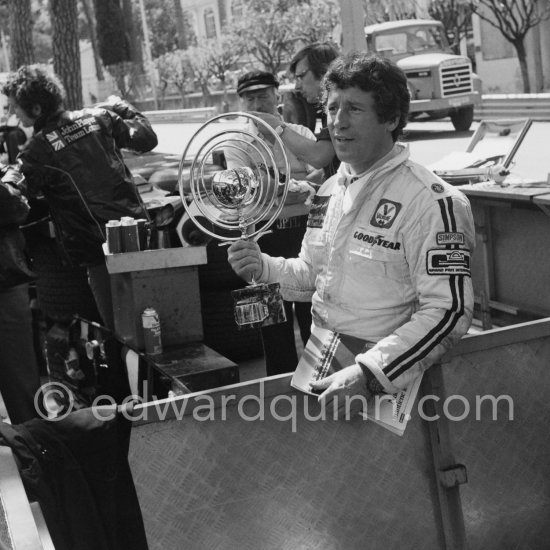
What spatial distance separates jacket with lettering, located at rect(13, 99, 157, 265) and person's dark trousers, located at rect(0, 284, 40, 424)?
501 millimetres

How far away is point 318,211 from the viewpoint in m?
2.97

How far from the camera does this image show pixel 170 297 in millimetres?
4734

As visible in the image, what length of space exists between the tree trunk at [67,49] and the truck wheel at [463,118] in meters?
12.4

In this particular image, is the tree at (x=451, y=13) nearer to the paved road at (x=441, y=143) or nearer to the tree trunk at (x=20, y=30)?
the paved road at (x=441, y=143)

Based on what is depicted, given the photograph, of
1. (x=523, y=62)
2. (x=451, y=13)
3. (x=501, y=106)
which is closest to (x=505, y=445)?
(x=501, y=106)

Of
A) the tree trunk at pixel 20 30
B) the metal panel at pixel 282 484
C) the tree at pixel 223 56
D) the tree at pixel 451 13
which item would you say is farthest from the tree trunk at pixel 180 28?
the metal panel at pixel 282 484


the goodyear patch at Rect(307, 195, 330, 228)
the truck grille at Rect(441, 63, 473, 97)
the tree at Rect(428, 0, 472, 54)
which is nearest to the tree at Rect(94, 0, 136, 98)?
the tree at Rect(428, 0, 472, 54)

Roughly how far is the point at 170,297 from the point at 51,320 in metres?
1.75

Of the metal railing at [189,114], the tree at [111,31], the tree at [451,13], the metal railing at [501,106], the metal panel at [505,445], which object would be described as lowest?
the metal panel at [505,445]

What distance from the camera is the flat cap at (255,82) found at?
4.79 meters

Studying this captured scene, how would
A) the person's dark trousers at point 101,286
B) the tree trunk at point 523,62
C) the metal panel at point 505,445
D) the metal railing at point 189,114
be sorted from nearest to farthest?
the metal panel at point 505,445 < the person's dark trousers at point 101,286 < the metal railing at point 189,114 < the tree trunk at point 523,62

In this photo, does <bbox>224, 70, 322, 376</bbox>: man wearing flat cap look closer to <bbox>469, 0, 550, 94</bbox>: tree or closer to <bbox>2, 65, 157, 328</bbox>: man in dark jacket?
<bbox>2, 65, 157, 328</bbox>: man in dark jacket

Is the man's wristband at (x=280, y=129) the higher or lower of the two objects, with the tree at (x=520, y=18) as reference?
lower

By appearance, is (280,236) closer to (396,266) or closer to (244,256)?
(244,256)
